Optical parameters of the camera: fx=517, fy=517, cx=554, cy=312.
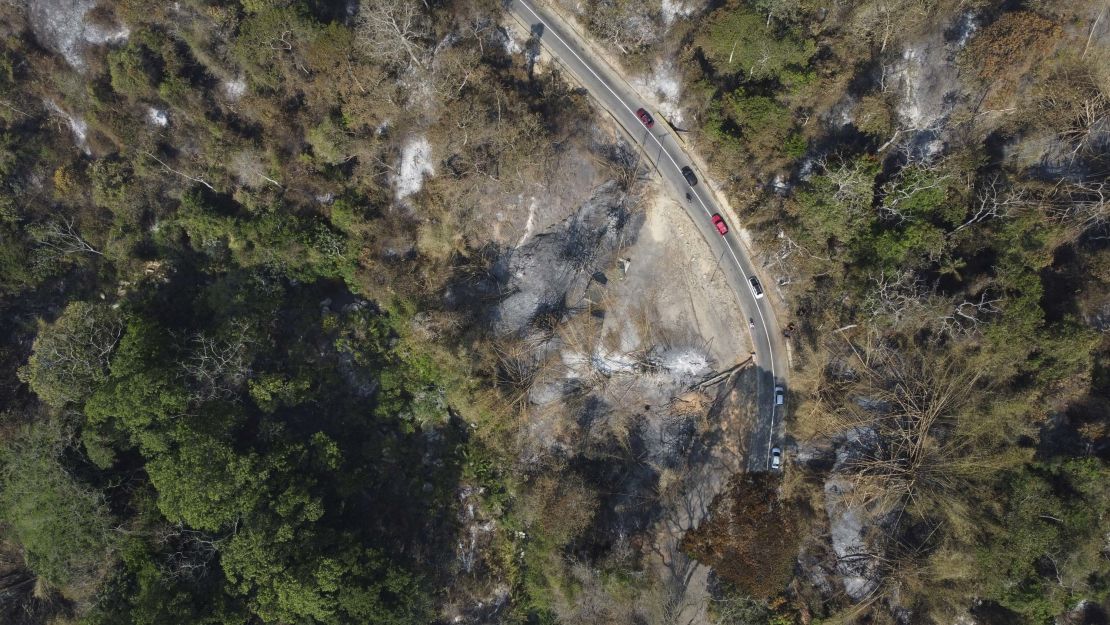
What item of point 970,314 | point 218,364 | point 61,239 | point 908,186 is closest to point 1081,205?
point 970,314

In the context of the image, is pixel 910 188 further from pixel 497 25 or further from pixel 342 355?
pixel 342 355

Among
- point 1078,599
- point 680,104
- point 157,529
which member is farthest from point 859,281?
point 157,529

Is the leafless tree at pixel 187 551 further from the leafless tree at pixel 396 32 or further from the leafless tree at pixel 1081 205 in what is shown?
the leafless tree at pixel 1081 205

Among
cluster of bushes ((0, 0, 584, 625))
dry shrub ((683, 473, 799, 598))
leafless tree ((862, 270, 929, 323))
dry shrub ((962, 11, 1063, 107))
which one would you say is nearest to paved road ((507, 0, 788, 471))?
dry shrub ((683, 473, 799, 598))

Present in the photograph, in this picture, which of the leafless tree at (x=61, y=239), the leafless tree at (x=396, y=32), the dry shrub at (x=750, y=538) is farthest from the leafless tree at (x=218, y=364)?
the dry shrub at (x=750, y=538)

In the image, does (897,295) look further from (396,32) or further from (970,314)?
(396,32)

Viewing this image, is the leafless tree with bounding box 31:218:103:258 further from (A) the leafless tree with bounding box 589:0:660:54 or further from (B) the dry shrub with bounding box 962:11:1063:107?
(B) the dry shrub with bounding box 962:11:1063:107
